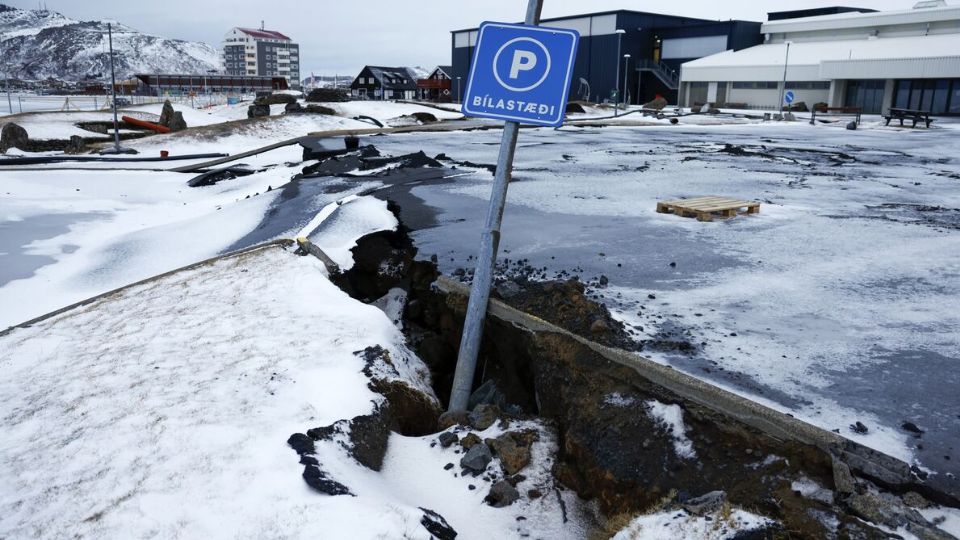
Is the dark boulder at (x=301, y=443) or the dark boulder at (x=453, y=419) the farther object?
the dark boulder at (x=453, y=419)

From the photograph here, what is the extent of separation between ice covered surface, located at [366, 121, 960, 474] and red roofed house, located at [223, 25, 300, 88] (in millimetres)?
164309

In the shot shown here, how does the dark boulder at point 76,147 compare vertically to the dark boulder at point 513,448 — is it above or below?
above

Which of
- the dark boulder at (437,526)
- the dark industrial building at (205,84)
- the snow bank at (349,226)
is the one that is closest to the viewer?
the dark boulder at (437,526)

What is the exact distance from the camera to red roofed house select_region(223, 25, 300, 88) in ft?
547

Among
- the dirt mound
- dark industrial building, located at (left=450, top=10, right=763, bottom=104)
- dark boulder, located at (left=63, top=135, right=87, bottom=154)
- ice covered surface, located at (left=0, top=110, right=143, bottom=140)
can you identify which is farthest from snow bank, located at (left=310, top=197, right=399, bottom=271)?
dark industrial building, located at (left=450, top=10, right=763, bottom=104)

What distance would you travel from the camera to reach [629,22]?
69625mm

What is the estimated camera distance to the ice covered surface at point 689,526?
10.9 feet

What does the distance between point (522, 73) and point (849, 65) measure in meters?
54.1

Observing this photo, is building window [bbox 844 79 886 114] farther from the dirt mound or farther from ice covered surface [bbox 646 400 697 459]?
ice covered surface [bbox 646 400 697 459]

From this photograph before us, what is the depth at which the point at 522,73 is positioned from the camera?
15.1ft


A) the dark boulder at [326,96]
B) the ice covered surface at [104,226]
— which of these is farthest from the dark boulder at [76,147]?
the dark boulder at [326,96]

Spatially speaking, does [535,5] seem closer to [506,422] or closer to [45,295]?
[506,422]

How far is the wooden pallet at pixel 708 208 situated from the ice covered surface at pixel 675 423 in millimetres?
6255

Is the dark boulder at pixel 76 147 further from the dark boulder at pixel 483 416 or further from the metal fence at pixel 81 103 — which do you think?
the dark boulder at pixel 483 416
